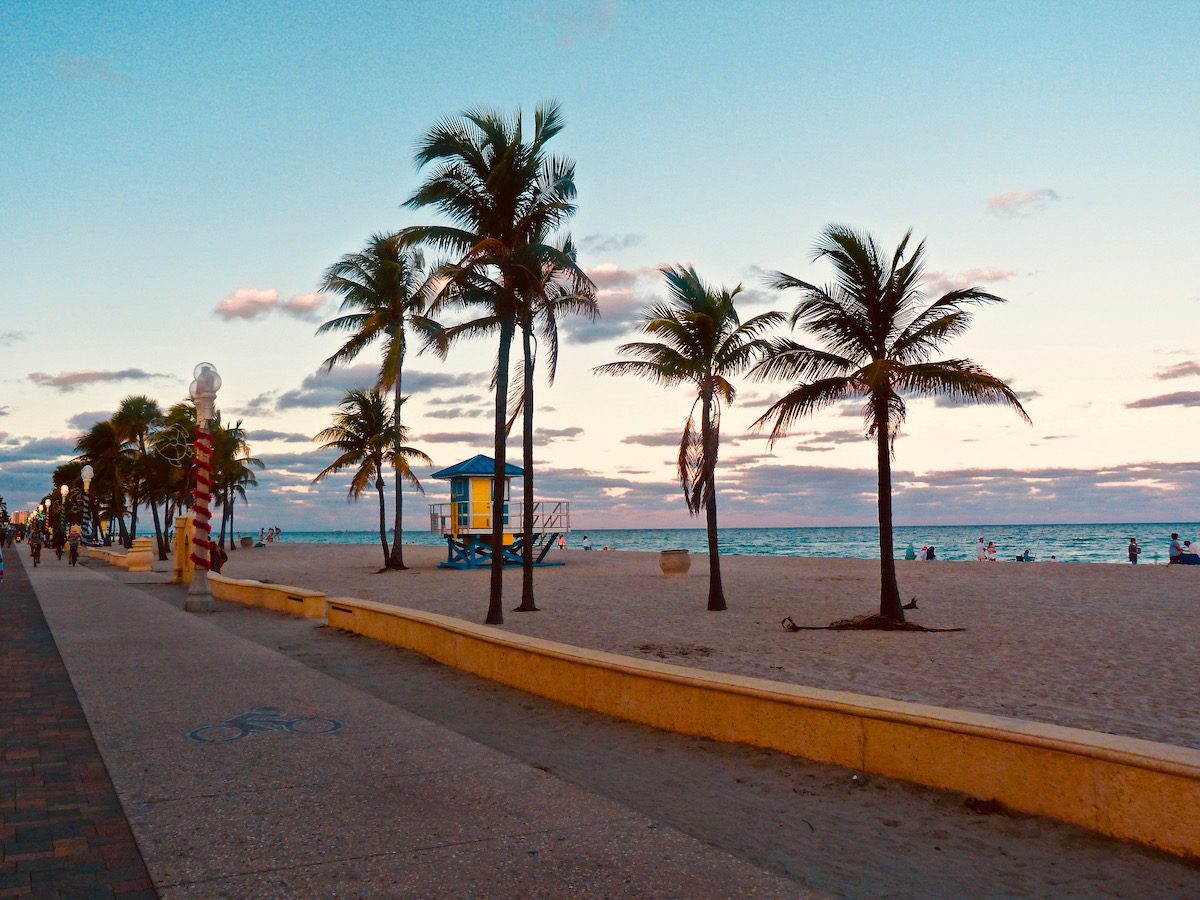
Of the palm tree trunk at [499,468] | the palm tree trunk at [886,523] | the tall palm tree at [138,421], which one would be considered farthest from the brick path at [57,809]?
the tall palm tree at [138,421]

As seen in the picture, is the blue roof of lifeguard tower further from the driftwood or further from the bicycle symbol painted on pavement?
the bicycle symbol painted on pavement

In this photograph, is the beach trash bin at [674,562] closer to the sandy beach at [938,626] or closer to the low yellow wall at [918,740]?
the sandy beach at [938,626]

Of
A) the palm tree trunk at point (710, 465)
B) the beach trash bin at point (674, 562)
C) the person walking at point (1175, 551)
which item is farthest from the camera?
the person walking at point (1175, 551)

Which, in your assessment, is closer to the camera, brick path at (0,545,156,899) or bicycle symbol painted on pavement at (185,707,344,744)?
brick path at (0,545,156,899)

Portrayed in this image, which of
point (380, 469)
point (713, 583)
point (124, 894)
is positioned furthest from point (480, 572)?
point (124, 894)

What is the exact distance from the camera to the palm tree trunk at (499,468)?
659 inches

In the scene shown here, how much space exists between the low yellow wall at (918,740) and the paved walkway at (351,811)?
155 centimetres

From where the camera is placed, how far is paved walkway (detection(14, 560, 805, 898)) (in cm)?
388

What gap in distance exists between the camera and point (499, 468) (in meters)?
17.2

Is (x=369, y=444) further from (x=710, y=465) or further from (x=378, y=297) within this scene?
(x=710, y=465)

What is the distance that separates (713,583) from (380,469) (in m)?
21.9

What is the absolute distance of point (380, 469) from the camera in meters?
37.8

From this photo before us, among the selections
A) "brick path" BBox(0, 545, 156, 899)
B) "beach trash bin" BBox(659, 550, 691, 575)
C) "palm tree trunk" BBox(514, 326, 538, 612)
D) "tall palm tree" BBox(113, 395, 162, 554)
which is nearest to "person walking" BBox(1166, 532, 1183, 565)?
"beach trash bin" BBox(659, 550, 691, 575)

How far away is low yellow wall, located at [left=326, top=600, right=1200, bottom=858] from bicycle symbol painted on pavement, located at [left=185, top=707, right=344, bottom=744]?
7.25ft
